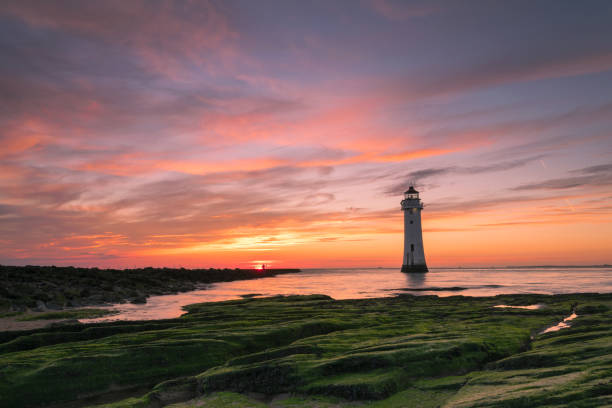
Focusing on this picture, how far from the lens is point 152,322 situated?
69.8ft

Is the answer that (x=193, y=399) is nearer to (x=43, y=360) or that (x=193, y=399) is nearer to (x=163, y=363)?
(x=163, y=363)

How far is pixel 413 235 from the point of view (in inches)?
3120

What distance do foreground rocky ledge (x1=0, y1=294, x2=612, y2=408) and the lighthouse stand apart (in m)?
61.7

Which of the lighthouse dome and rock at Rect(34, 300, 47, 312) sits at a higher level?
the lighthouse dome

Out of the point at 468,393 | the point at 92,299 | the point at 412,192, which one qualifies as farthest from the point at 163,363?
the point at 412,192

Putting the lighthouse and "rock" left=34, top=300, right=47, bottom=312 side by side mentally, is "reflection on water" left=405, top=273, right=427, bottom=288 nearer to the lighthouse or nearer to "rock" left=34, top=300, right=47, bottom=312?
the lighthouse

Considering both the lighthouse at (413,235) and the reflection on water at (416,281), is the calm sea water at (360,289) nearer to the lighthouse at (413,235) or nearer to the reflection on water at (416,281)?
the reflection on water at (416,281)

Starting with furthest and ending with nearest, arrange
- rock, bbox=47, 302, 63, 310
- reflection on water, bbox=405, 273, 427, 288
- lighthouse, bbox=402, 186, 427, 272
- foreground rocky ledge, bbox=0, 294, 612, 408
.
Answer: lighthouse, bbox=402, 186, 427, 272, reflection on water, bbox=405, 273, 427, 288, rock, bbox=47, 302, 63, 310, foreground rocky ledge, bbox=0, 294, 612, 408

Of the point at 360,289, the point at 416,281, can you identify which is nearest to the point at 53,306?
the point at 360,289

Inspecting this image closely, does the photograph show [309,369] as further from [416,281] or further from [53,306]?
[416,281]

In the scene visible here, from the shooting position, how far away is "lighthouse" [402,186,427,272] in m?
79.3

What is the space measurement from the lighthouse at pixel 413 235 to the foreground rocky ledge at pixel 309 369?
2430 inches

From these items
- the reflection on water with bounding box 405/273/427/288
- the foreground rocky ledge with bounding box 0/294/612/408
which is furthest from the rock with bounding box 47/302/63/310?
the reflection on water with bounding box 405/273/427/288

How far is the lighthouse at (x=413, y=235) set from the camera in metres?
79.3
